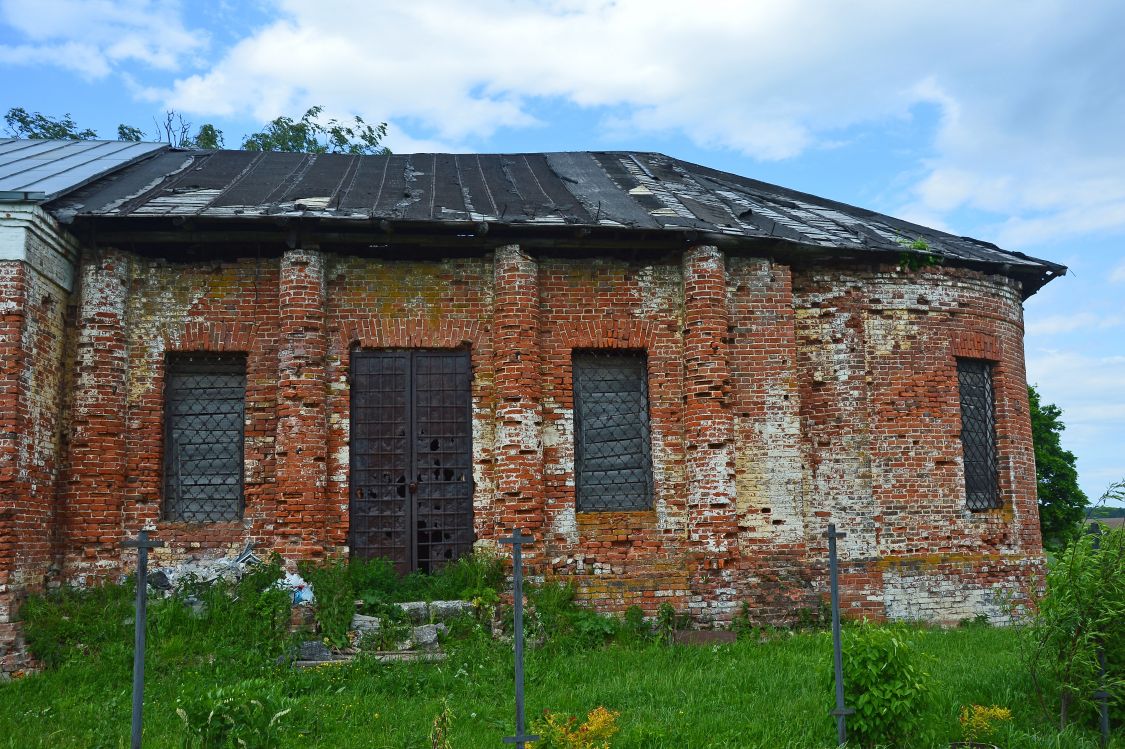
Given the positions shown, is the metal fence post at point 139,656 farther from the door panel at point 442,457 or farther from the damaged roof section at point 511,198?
the damaged roof section at point 511,198

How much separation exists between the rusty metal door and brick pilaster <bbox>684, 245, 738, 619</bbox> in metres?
2.56

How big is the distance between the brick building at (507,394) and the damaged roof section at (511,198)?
0.28 feet

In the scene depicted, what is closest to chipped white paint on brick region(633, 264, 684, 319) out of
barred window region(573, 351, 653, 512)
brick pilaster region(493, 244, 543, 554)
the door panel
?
barred window region(573, 351, 653, 512)

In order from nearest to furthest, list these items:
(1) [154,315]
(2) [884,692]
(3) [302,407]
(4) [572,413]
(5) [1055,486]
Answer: (2) [884,692], (3) [302,407], (1) [154,315], (4) [572,413], (5) [1055,486]

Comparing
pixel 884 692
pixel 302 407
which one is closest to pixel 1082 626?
pixel 884 692

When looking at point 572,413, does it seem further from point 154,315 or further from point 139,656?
point 139,656

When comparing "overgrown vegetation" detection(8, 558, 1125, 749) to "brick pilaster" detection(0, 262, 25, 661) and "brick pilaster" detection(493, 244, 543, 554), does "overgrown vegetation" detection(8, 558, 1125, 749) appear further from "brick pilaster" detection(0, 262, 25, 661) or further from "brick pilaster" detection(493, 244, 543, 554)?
"brick pilaster" detection(493, 244, 543, 554)

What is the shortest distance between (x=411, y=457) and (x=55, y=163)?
6651 millimetres

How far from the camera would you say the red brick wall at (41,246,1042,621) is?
9758 mm

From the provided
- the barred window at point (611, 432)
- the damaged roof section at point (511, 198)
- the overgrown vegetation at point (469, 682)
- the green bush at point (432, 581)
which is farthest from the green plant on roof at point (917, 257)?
the green bush at point (432, 581)

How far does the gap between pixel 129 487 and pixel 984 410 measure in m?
10.6

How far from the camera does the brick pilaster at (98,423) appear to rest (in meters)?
9.45

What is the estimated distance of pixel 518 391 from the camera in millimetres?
10031

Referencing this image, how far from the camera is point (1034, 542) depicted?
1170 centimetres
